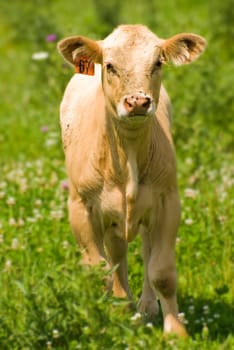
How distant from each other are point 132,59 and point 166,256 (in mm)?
1454

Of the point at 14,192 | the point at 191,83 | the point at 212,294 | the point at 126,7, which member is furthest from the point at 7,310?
the point at 126,7

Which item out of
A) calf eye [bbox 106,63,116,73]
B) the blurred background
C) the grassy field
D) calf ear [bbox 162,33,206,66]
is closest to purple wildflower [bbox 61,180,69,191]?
the grassy field

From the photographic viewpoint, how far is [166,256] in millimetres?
7211

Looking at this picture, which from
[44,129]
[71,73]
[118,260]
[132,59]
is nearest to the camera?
[132,59]

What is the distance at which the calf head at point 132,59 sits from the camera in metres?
6.43

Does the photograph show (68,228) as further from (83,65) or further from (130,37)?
(130,37)

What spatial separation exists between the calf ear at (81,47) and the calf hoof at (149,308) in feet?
6.47

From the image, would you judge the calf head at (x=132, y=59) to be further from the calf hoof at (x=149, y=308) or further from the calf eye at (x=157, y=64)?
the calf hoof at (x=149, y=308)

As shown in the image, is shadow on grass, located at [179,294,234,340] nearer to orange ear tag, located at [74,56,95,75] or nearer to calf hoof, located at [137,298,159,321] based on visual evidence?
calf hoof, located at [137,298,159,321]

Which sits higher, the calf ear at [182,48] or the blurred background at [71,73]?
the calf ear at [182,48]

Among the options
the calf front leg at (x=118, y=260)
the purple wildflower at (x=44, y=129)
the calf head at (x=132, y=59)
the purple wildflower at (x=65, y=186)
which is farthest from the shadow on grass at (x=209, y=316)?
the purple wildflower at (x=44, y=129)

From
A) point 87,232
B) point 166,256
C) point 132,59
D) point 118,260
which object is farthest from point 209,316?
point 132,59

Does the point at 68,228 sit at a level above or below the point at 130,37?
below

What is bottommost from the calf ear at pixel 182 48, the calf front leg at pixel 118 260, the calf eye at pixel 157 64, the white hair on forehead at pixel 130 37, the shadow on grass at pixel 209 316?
the shadow on grass at pixel 209 316
